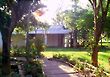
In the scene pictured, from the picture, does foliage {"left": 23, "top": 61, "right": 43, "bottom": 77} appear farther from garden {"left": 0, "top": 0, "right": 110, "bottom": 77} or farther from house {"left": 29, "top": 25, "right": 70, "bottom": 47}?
house {"left": 29, "top": 25, "right": 70, "bottom": 47}

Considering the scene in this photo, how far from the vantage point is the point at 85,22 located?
42.2m

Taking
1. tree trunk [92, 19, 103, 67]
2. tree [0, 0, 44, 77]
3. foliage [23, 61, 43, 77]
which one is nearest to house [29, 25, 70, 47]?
tree trunk [92, 19, 103, 67]

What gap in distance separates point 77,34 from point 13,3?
126 feet

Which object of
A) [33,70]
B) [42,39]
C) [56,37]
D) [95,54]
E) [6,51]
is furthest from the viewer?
[56,37]

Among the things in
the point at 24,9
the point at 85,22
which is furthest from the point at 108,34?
the point at 24,9

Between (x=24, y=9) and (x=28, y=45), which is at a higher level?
(x=24, y=9)

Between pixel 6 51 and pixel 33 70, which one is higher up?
pixel 6 51

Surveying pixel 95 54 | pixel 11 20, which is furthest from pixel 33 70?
pixel 95 54

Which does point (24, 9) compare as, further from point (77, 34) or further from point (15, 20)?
point (77, 34)

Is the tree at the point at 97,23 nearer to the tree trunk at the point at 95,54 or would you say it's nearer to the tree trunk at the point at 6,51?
the tree trunk at the point at 95,54

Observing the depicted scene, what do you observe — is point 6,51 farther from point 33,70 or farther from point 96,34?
point 96,34

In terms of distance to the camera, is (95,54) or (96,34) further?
(95,54)

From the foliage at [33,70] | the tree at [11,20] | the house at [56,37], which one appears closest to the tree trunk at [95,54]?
the foliage at [33,70]

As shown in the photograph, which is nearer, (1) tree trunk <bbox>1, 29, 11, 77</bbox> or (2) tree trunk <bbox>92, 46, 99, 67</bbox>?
(1) tree trunk <bbox>1, 29, 11, 77</bbox>
